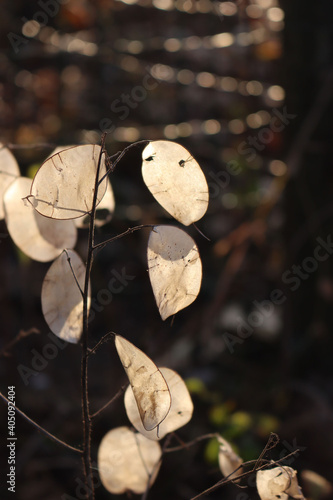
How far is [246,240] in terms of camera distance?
139 cm

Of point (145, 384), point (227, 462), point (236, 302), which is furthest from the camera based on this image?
point (236, 302)

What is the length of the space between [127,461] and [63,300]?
7.0 inches

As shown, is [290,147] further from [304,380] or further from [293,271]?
[304,380]

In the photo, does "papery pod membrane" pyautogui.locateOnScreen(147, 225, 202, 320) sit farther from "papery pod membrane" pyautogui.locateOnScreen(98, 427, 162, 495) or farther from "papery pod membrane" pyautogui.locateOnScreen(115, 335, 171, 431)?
"papery pod membrane" pyautogui.locateOnScreen(98, 427, 162, 495)

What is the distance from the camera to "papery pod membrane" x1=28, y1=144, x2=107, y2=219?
0.35m

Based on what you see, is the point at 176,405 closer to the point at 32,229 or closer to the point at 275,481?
the point at 275,481

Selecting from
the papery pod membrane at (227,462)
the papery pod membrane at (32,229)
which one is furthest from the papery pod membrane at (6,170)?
the papery pod membrane at (227,462)

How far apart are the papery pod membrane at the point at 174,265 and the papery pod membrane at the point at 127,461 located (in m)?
0.18

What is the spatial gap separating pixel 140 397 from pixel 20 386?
3.95ft

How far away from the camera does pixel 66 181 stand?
1.16 feet

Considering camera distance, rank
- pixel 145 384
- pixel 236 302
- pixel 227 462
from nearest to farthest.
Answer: pixel 145 384 < pixel 227 462 < pixel 236 302

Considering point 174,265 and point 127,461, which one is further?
point 127,461

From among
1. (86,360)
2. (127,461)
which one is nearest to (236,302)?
(127,461)

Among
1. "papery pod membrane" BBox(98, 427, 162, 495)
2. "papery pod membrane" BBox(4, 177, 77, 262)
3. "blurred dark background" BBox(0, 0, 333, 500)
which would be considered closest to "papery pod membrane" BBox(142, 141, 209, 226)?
"papery pod membrane" BBox(4, 177, 77, 262)
